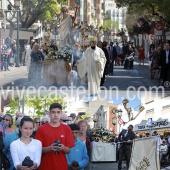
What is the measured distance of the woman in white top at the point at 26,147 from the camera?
8.57 meters

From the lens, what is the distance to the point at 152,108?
21.5 meters

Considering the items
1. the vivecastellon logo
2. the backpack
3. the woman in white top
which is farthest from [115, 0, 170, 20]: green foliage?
the woman in white top

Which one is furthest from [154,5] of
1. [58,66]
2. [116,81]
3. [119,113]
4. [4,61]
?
[119,113]

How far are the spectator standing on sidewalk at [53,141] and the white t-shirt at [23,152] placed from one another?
0.46 feet

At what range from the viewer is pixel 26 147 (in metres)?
8.58

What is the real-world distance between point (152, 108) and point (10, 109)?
372 centimetres

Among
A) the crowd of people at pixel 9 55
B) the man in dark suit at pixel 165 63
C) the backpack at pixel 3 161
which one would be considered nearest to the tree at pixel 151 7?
the crowd of people at pixel 9 55

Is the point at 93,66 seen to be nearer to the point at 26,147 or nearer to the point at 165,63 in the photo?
the point at 165,63

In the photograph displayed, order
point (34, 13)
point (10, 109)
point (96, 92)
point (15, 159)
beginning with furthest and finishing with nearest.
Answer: point (34, 13) < point (96, 92) < point (10, 109) < point (15, 159)

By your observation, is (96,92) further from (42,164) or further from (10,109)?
(42,164)

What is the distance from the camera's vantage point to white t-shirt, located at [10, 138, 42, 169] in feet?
28.1

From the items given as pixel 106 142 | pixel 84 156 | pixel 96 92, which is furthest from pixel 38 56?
pixel 84 156

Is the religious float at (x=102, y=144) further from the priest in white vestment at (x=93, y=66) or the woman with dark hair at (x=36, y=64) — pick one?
the woman with dark hair at (x=36, y=64)

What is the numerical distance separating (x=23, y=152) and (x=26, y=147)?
0.20 feet
